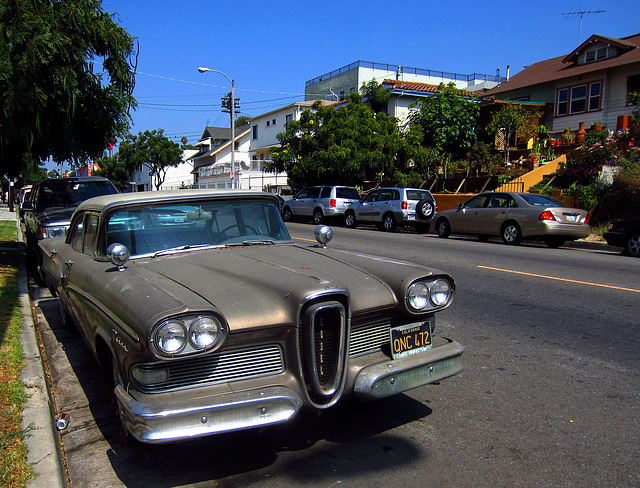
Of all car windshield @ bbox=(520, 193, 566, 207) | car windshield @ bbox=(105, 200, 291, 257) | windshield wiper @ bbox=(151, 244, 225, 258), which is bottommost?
car windshield @ bbox=(520, 193, 566, 207)

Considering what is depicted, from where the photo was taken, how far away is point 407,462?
3.21m

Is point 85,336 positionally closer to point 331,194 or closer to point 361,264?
point 361,264

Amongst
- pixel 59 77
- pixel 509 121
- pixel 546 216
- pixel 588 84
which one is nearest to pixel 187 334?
pixel 59 77

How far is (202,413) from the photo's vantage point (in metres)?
2.75

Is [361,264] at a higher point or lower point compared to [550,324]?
higher

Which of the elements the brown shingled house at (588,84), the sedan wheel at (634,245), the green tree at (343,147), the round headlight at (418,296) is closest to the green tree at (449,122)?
the green tree at (343,147)

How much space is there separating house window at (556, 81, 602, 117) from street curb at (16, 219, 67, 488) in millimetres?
28038

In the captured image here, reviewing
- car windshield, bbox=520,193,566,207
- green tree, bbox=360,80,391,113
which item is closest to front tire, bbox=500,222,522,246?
car windshield, bbox=520,193,566,207

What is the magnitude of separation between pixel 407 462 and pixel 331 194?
19462mm

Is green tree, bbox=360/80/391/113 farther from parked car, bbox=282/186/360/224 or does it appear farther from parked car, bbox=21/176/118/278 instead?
parked car, bbox=21/176/118/278

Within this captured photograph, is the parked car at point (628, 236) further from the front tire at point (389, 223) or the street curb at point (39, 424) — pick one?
the street curb at point (39, 424)

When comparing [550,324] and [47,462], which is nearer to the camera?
[47,462]

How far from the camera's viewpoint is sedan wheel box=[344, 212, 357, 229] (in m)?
21.4

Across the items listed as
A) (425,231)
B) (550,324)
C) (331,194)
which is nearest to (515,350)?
(550,324)
